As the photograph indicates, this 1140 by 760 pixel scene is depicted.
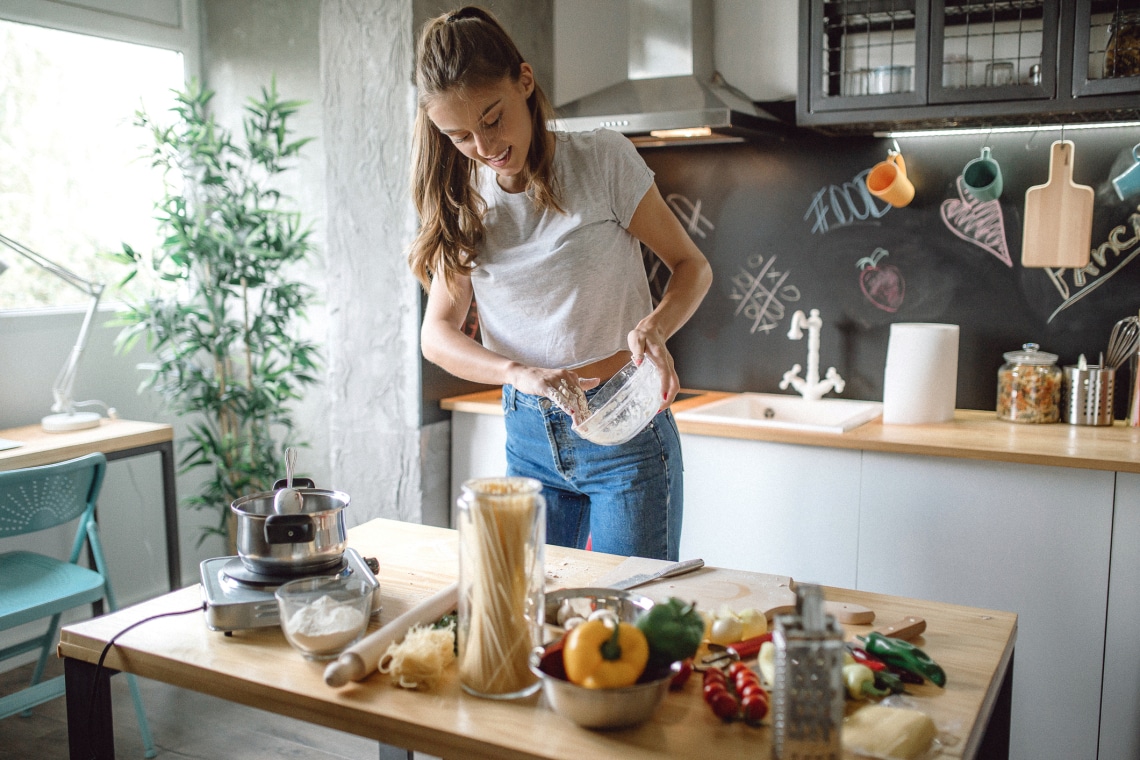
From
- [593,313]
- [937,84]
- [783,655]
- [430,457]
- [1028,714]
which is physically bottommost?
[1028,714]

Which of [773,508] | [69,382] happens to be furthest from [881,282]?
→ [69,382]

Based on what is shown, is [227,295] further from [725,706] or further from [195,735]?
[725,706]

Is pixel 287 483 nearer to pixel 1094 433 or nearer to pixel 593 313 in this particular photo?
pixel 593 313

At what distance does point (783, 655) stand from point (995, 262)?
229cm

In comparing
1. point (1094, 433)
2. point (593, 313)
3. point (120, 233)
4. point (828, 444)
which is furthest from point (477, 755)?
point (120, 233)

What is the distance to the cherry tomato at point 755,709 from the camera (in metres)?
1.01

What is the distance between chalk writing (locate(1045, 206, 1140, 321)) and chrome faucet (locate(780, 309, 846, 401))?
64cm

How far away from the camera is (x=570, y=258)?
1712 millimetres

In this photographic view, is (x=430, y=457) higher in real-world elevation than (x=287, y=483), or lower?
lower

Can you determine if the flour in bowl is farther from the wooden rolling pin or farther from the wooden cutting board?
the wooden cutting board

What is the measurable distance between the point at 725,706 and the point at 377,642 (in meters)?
0.41

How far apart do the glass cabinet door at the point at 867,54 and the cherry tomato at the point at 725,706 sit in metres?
2.00

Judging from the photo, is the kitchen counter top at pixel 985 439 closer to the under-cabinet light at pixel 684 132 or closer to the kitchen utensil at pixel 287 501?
the under-cabinet light at pixel 684 132

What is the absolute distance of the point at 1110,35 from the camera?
2.38 meters
